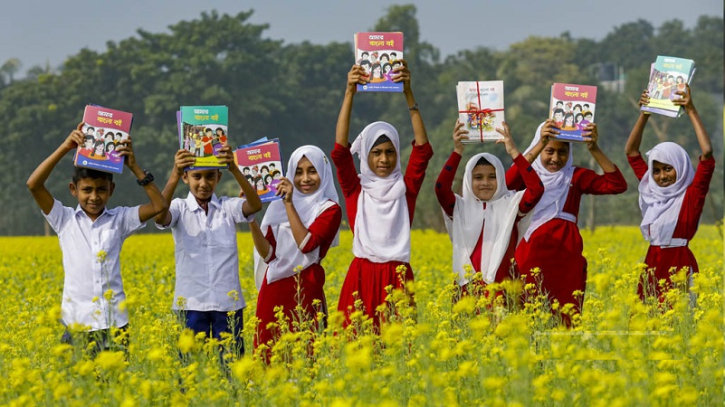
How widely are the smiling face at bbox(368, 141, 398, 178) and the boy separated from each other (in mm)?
1171

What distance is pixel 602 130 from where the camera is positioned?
55688mm

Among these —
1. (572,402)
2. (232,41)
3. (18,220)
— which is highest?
(232,41)

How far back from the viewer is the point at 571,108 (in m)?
6.57

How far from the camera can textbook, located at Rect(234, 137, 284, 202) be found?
600cm

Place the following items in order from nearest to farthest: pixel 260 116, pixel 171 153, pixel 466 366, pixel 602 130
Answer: pixel 466 366 < pixel 171 153 < pixel 260 116 < pixel 602 130

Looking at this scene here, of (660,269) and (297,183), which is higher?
(297,183)

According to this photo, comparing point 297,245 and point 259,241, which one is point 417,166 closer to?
point 297,245

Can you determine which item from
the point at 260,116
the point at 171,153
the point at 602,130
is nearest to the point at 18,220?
the point at 171,153

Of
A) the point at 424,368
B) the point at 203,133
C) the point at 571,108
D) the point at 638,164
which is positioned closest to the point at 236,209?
the point at 203,133

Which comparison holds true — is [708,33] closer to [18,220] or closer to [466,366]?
[18,220]

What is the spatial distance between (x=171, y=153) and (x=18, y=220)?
20.7 ft

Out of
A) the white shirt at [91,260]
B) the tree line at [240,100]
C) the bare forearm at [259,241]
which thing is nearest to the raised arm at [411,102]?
the bare forearm at [259,241]

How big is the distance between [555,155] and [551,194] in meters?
0.23

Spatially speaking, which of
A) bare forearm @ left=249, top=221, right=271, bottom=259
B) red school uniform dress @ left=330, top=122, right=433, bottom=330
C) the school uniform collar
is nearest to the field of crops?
red school uniform dress @ left=330, top=122, right=433, bottom=330
